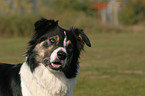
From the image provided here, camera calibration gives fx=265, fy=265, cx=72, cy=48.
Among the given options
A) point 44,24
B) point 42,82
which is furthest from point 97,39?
point 42,82

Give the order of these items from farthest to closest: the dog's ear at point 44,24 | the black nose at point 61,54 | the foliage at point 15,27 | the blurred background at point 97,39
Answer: the foliage at point 15,27
the blurred background at point 97,39
the dog's ear at point 44,24
the black nose at point 61,54

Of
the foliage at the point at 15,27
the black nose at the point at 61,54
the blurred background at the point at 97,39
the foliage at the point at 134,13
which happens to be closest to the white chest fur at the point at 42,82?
the black nose at the point at 61,54

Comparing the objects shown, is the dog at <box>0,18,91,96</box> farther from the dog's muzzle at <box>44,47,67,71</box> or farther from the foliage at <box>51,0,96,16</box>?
the foliage at <box>51,0,96,16</box>

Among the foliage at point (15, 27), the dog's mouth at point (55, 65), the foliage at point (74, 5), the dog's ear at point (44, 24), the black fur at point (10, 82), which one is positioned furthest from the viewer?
the foliage at point (74, 5)

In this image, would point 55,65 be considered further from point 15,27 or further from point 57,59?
point 15,27

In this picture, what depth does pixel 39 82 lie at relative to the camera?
4.68 meters

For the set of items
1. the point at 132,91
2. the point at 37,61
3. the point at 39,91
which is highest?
the point at 37,61

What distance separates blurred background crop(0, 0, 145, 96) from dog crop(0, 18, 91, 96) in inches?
31.7

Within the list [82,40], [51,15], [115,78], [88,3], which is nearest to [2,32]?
[51,15]

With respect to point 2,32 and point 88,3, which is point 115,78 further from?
point 88,3

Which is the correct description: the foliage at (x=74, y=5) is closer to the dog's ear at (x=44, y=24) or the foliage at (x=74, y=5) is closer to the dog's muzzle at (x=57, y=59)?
the dog's ear at (x=44, y=24)

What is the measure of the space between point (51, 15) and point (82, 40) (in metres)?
27.0

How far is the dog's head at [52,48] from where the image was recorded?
181 inches

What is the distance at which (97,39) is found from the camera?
90.9 ft
